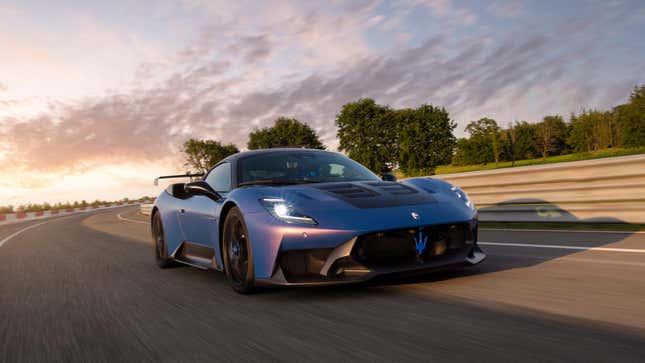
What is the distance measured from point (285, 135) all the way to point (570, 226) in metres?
74.2

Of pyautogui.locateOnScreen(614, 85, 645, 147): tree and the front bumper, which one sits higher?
pyautogui.locateOnScreen(614, 85, 645, 147): tree

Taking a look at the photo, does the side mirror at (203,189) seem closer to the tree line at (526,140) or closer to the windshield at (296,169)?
the windshield at (296,169)

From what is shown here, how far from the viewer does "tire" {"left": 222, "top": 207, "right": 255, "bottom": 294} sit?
171 inches

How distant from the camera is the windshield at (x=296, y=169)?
507 centimetres

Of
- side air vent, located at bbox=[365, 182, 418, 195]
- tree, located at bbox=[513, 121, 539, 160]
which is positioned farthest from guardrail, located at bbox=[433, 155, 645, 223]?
tree, located at bbox=[513, 121, 539, 160]

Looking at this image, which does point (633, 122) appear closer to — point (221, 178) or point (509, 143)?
point (509, 143)

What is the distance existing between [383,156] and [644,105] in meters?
34.7

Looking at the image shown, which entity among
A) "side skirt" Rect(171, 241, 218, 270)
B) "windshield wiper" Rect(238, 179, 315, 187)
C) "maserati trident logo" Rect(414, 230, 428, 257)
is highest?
"windshield wiper" Rect(238, 179, 315, 187)

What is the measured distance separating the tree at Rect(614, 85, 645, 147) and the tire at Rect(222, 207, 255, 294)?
79.9m

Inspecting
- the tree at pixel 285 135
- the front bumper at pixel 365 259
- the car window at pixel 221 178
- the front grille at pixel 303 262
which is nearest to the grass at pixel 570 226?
the front bumper at pixel 365 259

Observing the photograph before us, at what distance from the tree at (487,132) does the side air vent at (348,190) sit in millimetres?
116815

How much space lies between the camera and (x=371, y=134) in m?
72.1

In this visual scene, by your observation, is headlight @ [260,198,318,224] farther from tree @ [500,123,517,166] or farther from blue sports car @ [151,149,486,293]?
tree @ [500,123,517,166]

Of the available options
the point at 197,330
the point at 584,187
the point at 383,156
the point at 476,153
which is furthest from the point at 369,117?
the point at 197,330
